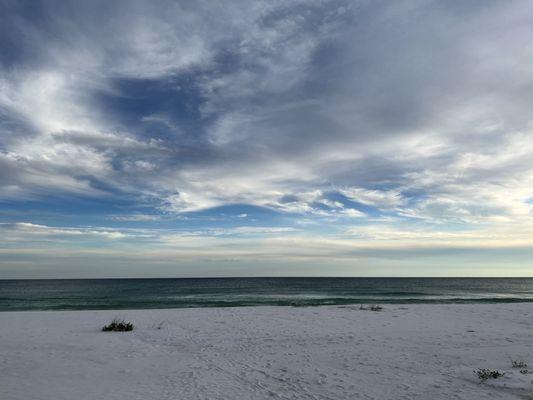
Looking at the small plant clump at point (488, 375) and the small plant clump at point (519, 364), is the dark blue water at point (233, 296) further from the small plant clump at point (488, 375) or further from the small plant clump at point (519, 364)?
the small plant clump at point (488, 375)

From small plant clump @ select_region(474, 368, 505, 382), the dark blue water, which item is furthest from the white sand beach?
the dark blue water

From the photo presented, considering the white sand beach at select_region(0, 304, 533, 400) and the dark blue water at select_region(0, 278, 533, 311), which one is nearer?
the white sand beach at select_region(0, 304, 533, 400)

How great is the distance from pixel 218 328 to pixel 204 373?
8350mm

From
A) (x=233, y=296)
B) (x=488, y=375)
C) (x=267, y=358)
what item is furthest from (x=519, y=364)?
(x=233, y=296)

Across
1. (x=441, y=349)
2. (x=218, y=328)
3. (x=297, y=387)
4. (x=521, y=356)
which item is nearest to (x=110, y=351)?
(x=218, y=328)

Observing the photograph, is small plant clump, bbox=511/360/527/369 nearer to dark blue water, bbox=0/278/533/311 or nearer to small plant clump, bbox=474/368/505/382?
small plant clump, bbox=474/368/505/382

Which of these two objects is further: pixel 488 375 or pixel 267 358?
pixel 267 358

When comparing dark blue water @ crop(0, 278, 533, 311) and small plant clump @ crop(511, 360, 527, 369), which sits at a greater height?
small plant clump @ crop(511, 360, 527, 369)

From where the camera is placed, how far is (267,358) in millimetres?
12352

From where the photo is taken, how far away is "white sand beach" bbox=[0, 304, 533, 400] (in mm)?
8969

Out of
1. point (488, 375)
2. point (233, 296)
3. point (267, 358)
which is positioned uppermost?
point (488, 375)

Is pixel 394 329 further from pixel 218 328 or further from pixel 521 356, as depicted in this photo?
pixel 218 328

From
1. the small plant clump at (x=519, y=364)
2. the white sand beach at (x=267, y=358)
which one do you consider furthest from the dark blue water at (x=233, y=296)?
the small plant clump at (x=519, y=364)

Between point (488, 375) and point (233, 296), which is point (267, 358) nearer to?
point (488, 375)
